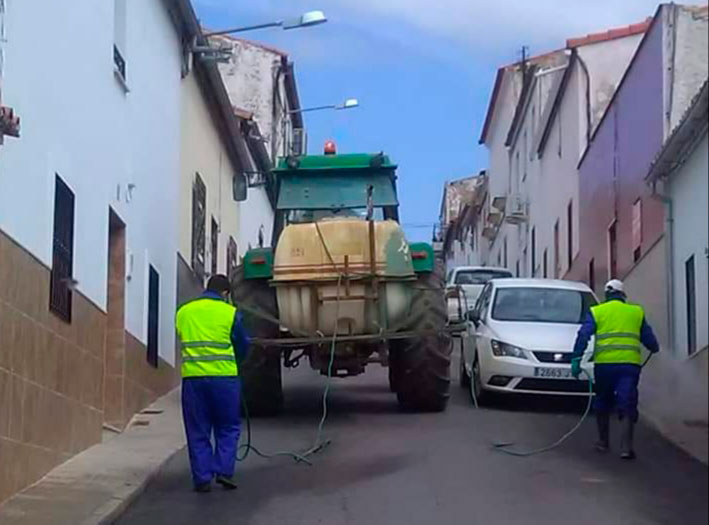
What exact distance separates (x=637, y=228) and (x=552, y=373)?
36.6 ft

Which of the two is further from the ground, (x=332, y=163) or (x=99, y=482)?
(x=332, y=163)

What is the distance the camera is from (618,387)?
470cm

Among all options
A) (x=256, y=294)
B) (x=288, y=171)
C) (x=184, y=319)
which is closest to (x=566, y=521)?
(x=184, y=319)

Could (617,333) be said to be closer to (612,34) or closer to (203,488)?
(612,34)

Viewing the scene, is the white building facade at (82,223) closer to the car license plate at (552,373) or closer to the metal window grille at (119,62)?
the metal window grille at (119,62)

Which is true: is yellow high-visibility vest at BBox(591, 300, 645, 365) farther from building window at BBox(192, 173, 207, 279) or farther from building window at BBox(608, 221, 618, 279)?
building window at BBox(192, 173, 207, 279)

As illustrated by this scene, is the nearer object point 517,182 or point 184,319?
point 184,319

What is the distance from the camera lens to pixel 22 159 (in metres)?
8.91

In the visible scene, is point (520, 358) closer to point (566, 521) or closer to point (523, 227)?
point (566, 521)

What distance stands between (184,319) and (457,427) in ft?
14.9

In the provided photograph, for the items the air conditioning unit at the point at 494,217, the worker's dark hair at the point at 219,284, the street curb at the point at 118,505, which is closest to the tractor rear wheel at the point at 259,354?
the street curb at the point at 118,505

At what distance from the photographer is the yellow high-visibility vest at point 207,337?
891cm

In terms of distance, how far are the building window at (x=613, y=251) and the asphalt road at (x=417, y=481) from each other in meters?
1.27

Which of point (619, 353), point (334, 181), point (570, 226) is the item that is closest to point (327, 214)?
point (334, 181)
